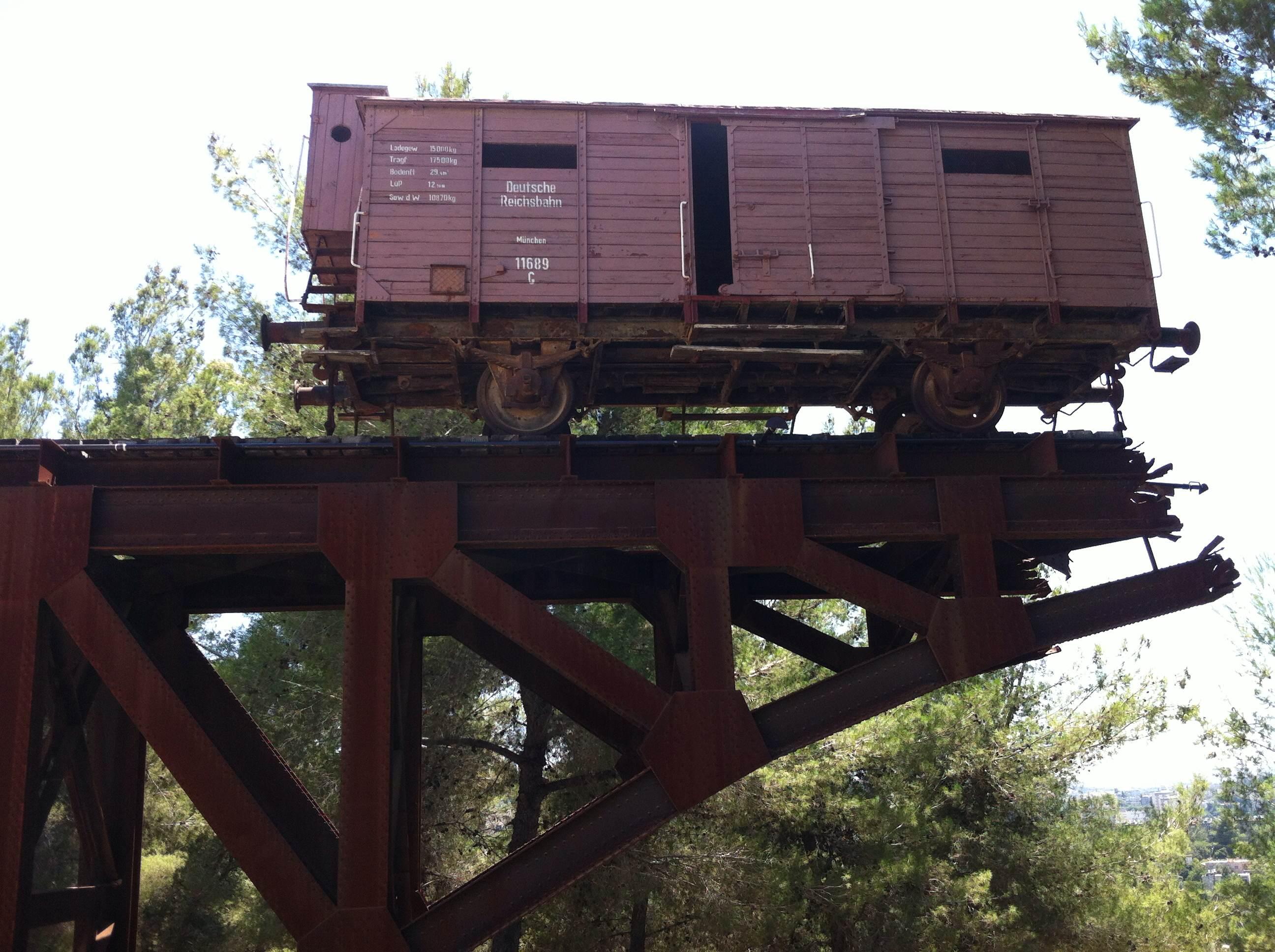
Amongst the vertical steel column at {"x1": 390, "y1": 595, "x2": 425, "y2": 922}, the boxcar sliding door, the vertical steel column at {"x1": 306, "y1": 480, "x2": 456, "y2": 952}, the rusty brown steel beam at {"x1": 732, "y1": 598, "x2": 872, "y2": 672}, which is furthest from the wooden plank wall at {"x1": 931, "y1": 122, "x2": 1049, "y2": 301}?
the vertical steel column at {"x1": 390, "y1": 595, "x2": 425, "y2": 922}

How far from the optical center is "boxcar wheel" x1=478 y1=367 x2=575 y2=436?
8219mm

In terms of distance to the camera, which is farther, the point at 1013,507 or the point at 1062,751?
the point at 1062,751

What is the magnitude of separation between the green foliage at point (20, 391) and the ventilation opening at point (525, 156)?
54.7ft

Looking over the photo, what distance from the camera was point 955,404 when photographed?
27.7ft

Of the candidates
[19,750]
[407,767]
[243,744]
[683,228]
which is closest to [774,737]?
[407,767]

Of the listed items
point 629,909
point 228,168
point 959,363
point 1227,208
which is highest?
point 228,168

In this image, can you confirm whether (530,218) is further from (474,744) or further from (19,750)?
(474,744)

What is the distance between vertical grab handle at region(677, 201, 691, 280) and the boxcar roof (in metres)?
0.82

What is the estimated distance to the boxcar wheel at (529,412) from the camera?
8.22 metres

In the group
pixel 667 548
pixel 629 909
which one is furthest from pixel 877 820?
pixel 667 548

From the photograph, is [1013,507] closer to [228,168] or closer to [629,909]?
[629,909]

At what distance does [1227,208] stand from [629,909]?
12542 millimetres

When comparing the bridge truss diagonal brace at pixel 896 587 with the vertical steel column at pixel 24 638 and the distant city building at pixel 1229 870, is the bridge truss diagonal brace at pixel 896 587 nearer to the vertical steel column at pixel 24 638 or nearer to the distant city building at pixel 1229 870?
the vertical steel column at pixel 24 638

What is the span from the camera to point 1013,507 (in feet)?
23.2
